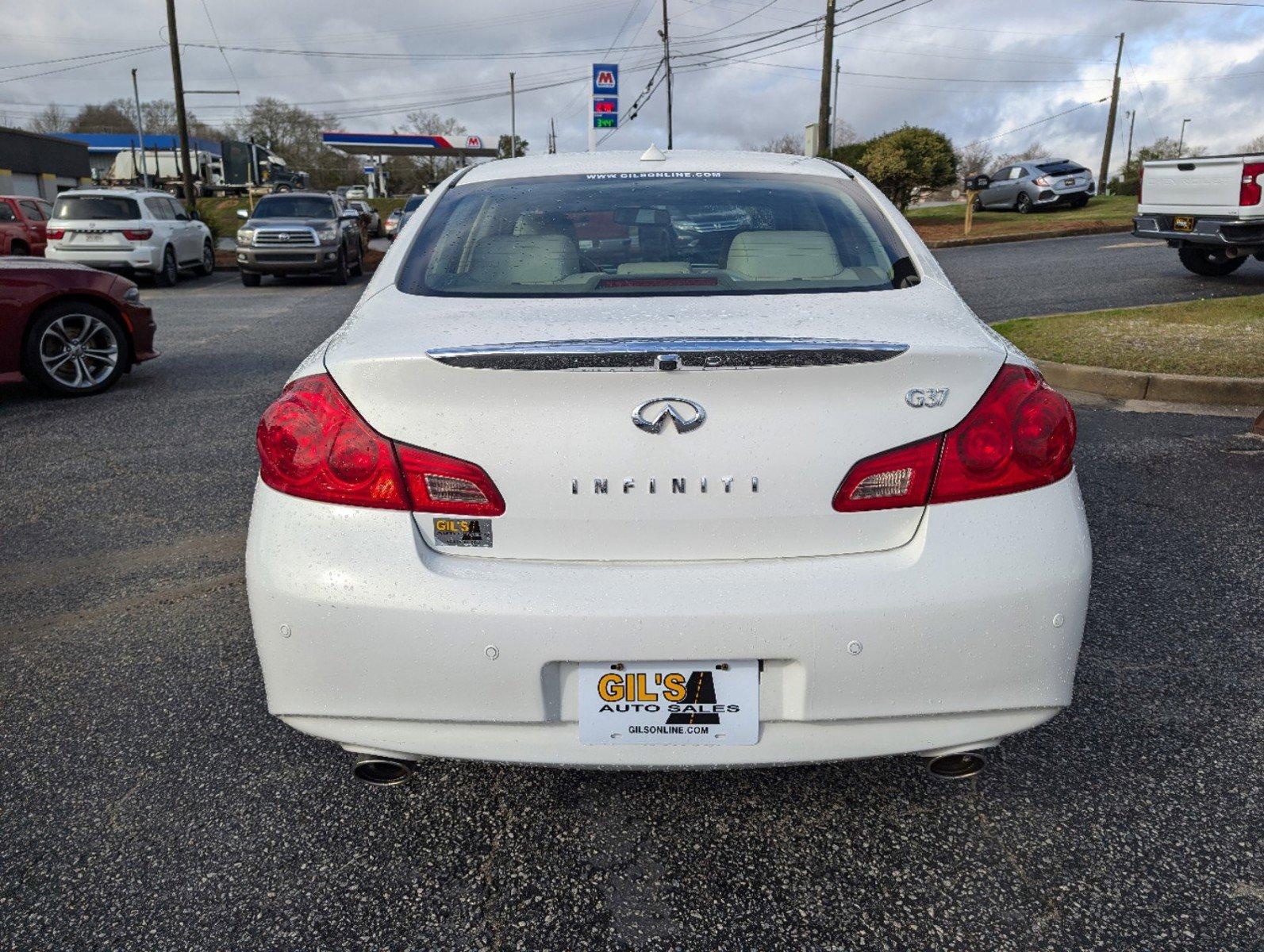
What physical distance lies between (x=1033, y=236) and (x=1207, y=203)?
1182 centimetres

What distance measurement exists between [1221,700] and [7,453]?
6.60m

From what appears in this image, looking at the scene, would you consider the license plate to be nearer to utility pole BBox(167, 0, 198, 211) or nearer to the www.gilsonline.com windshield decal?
the www.gilsonline.com windshield decal

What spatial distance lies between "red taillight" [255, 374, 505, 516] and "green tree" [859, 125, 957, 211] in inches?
1146

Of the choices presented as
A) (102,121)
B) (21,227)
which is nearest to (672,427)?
(21,227)

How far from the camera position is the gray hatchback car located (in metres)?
30.2

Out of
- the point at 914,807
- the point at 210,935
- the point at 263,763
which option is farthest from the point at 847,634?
the point at 263,763

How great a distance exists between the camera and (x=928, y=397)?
2.23 meters

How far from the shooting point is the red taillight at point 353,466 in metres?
2.23

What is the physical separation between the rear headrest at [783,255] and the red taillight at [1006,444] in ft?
2.35

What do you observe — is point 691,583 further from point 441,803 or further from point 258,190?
point 258,190

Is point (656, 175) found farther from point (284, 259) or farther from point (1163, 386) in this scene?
point (284, 259)

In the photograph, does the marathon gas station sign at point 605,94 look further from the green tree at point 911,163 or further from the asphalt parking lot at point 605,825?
the asphalt parking lot at point 605,825

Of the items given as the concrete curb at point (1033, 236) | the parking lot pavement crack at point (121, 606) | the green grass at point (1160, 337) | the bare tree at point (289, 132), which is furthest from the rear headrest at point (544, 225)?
the bare tree at point (289, 132)

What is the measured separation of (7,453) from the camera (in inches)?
263
